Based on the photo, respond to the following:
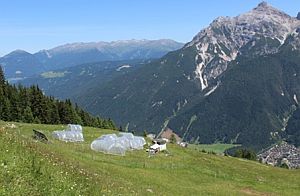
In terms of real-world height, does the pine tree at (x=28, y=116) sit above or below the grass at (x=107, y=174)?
below

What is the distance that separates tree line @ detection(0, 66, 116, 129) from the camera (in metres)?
127

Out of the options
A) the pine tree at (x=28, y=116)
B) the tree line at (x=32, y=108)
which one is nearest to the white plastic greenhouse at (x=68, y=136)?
the tree line at (x=32, y=108)

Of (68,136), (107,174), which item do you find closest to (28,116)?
(68,136)

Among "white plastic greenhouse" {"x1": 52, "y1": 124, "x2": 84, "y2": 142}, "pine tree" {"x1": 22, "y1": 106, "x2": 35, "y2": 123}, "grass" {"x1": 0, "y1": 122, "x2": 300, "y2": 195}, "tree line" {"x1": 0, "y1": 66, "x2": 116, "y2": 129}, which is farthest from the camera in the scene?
"pine tree" {"x1": 22, "y1": 106, "x2": 35, "y2": 123}

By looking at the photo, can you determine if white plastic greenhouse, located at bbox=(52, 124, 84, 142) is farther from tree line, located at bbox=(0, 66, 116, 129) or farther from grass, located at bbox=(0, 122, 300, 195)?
tree line, located at bbox=(0, 66, 116, 129)

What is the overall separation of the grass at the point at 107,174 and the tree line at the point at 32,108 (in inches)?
1681

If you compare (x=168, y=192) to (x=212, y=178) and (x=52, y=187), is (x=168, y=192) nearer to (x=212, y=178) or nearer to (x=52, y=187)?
(x=212, y=178)

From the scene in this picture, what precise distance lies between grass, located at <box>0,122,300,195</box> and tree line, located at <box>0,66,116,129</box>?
42.7m

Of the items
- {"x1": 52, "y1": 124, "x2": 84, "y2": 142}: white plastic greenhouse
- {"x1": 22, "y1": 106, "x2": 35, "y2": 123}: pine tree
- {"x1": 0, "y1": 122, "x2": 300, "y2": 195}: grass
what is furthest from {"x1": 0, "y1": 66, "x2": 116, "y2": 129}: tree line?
{"x1": 52, "y1": 124, "x2": 84, "y2": 142}: white plastic greenhouse

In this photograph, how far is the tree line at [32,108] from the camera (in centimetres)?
12662

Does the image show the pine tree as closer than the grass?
No

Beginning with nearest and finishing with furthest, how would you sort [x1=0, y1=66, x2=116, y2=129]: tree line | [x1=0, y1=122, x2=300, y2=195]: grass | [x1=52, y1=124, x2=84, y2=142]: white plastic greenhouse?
1. [x1=0, y1=122, x2=300, y2=195]: grass
2. [x1=52, y1=124, x2=84, y2=142]: white plastic greenhouse
3. [x1=0, y1=66, x2=116, y2=129]: tree line

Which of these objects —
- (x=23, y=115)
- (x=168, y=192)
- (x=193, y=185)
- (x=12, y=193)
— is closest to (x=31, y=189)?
(x=12, y=193)

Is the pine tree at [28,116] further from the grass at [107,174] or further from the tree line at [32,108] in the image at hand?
the grass at [107,174]
